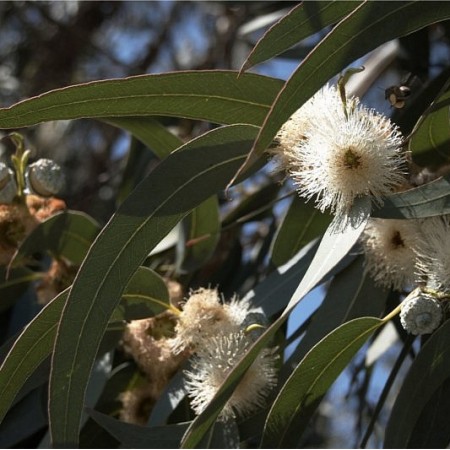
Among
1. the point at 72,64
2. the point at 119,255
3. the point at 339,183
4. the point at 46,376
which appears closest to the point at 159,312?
the point at 46,376

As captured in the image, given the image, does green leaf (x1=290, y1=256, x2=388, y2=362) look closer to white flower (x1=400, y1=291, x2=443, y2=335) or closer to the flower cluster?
the flower cluster

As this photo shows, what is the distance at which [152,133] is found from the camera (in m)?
1.75

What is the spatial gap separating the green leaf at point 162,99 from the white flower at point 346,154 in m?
0.11

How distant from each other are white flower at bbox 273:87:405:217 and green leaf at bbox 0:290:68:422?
358 millimetres

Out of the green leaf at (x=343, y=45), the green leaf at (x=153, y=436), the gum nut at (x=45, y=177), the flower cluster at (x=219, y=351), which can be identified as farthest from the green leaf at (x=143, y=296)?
the green leaf at (x=343, y=45)

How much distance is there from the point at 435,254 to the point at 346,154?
17 cm

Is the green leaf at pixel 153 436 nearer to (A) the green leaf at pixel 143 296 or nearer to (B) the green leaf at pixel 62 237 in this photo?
(A) the green leaf at pixel 143 296

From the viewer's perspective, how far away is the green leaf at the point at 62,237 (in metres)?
1.70

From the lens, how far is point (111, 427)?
57.4 inches

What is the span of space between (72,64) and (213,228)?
174 centimetres

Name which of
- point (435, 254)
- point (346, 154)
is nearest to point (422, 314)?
point (435, 254)

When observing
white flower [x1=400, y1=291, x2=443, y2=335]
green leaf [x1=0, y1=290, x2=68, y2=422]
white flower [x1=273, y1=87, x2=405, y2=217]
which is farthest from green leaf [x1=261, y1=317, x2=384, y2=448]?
green leaf [x1=0, y1=290, x2=68, y2=422]

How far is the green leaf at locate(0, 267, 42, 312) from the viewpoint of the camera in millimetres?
1794

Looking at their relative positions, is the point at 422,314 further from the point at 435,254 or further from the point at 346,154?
the point at 346,154
